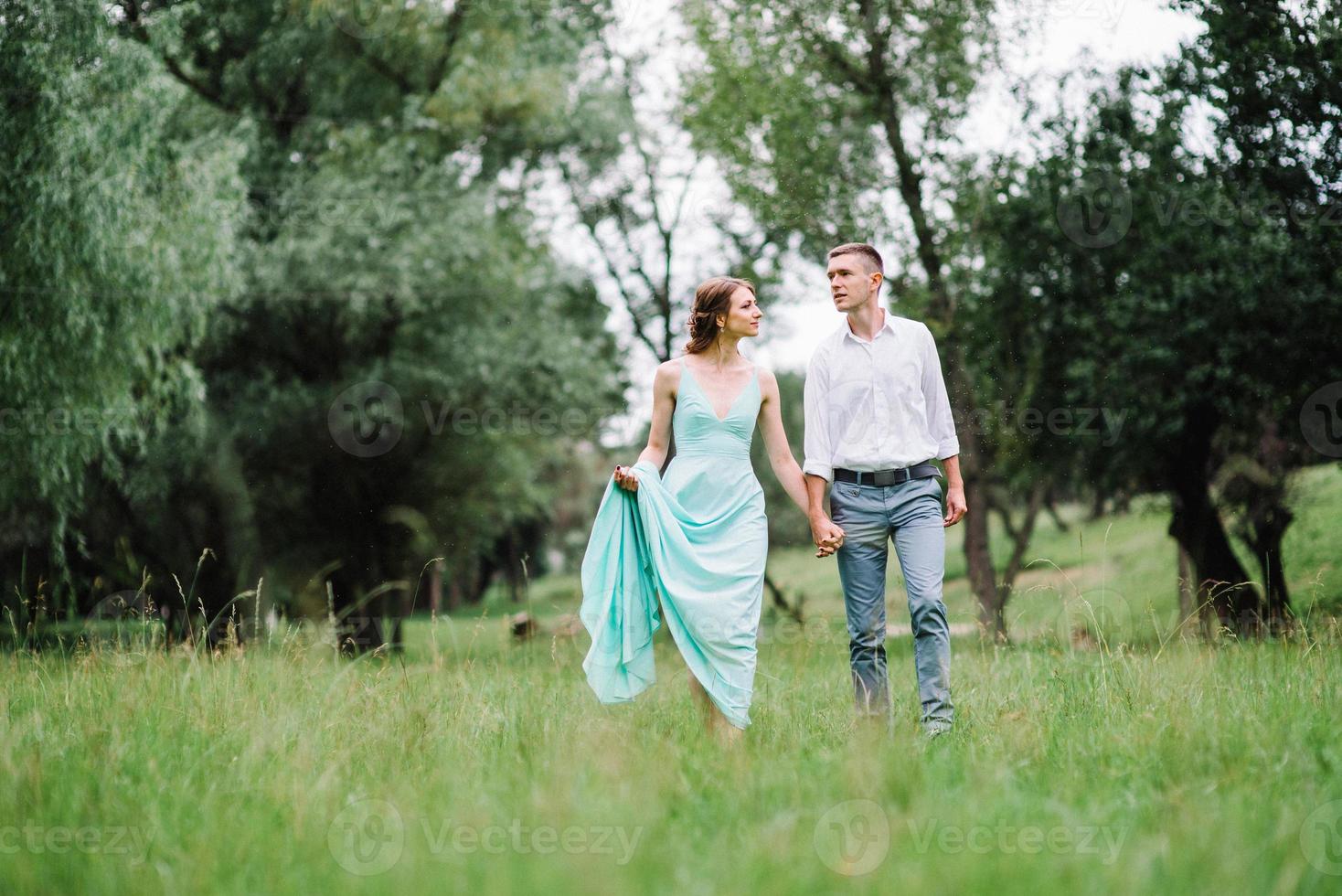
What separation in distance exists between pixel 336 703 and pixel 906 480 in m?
2.97

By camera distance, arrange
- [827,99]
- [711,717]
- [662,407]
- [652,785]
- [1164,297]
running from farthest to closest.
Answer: [827,99]
[1164,297]
[662,407]
[711,717]
[652,785]

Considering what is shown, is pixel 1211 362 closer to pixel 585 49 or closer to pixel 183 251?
pixel 183 251

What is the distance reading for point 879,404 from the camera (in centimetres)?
530

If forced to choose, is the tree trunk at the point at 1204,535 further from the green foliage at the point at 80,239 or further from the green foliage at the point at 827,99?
the green foliage at the point at 80,239

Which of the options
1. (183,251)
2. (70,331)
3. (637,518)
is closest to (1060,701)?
(637,518)

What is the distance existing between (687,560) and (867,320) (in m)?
1.51

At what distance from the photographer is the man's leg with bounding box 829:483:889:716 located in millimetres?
5242

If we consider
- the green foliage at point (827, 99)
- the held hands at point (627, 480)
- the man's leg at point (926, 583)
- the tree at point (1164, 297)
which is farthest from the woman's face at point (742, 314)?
the green foliage at point (827, 99)

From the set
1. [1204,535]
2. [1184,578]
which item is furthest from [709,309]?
[1184,578]

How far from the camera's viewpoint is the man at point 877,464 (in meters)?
5.15

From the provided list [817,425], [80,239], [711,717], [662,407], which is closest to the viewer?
[711,717]

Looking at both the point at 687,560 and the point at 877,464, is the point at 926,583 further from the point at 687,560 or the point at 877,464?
the point at 687,560

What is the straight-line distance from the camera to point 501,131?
1791 centimetres

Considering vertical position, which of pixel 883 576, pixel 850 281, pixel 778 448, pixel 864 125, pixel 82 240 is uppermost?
pixel 864 125
